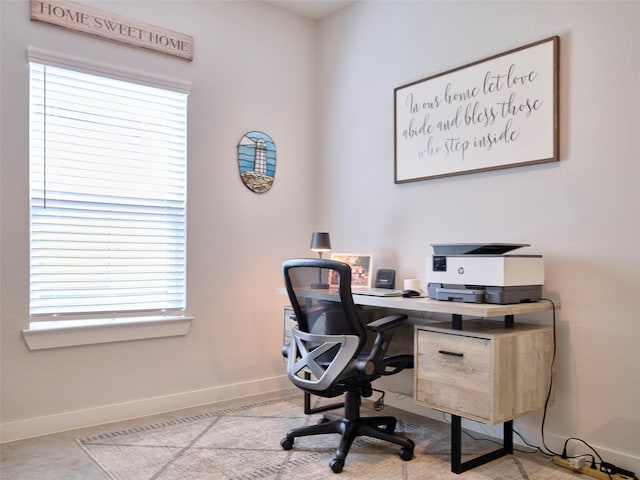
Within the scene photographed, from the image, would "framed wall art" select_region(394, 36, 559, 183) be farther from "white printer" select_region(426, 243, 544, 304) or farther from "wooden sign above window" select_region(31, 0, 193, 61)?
"wooden sign above window" select_region(31, 0, 193, 61)

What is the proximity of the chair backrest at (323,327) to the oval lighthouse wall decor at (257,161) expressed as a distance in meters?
1.35

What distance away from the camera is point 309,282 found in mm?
2443

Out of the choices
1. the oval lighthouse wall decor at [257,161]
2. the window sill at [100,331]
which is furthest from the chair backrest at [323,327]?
the oval lighthouse wall decor at [257,161]

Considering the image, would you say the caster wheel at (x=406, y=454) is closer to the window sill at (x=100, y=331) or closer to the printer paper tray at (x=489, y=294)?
the printer paper tray at (x=489, y=294)

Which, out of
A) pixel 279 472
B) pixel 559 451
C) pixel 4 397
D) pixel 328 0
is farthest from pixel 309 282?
pixel 328 0

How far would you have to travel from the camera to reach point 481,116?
283 cm

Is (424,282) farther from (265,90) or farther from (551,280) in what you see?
(265,90)

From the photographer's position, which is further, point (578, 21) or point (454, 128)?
point (454, 128)

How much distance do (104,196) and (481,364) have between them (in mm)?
2275

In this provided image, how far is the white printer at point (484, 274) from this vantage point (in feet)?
7.37

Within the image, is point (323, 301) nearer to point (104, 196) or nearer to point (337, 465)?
point (337, 465)

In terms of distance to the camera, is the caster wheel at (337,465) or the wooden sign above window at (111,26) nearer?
the caster wheel at (337,465)

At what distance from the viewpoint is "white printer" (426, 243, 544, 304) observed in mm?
2246

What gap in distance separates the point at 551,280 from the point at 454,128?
3.35 ft
